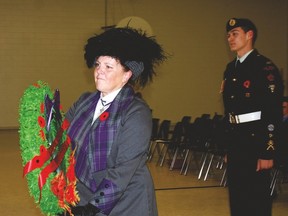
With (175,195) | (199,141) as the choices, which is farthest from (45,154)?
(199,141)

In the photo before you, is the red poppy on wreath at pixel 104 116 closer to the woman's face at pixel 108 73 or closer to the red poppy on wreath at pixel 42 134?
the woman's face at pixel 108 73

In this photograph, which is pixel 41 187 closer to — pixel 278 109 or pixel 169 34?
pixel 278 109

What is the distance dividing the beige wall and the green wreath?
10.2 meters

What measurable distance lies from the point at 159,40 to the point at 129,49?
35.8 ft

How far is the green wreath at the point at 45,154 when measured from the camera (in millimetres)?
1978

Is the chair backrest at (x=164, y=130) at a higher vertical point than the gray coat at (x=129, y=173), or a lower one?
lower

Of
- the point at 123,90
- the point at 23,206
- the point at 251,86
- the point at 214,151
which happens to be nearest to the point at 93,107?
the point at 123,90

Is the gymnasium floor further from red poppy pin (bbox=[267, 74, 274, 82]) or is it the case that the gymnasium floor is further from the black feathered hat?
the black feathered hat

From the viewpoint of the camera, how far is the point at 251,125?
3.56m

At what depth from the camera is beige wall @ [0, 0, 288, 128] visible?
39.6 ft

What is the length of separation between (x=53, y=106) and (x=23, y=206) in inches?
134

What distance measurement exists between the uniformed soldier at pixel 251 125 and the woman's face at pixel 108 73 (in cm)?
153

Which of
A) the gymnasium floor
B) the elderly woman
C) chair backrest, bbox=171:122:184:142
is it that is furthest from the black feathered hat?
chair backrest, bbox=171:122:184:142

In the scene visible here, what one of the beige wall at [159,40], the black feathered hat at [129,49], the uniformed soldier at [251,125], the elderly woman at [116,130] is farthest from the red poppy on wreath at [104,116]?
the beige wall at [159,40]
